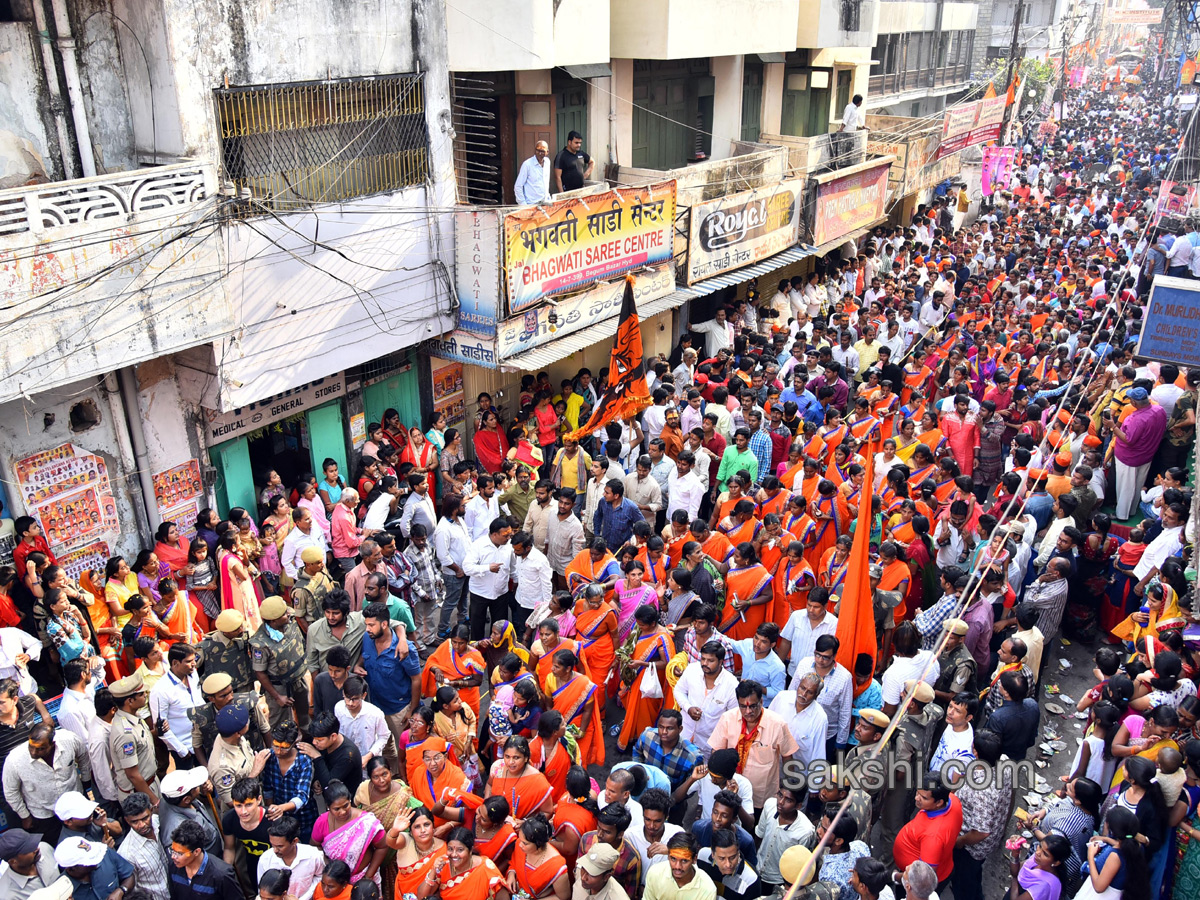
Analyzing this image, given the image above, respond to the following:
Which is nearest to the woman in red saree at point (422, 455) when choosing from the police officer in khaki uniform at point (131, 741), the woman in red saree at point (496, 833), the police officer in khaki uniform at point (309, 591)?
the police officer in khaki uniform at point (309, 591)

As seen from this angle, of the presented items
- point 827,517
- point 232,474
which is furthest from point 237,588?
point 827,517

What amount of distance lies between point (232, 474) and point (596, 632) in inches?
174

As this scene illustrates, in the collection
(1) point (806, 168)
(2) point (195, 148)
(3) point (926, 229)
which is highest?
(2) point (195, 148)

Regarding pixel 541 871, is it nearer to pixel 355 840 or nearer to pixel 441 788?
pixel 441 788

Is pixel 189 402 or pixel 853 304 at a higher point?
pixel 189 402

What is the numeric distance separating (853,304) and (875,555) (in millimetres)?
8793

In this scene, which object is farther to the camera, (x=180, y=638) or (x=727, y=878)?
(x=180, y=638)

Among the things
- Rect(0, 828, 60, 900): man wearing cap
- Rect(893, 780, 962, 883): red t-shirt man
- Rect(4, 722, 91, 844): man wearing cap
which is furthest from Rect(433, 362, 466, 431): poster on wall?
Rect(893, 780, 962, 883): red t-shirt man

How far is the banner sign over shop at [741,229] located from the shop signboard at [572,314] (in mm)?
926

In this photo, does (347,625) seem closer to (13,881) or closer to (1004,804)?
(13,881)

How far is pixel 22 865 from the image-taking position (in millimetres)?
4922

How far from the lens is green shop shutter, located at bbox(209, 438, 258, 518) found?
9.30 m

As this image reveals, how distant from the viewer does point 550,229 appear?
11.1 metres

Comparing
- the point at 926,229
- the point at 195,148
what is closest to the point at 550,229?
the point at 195,148
